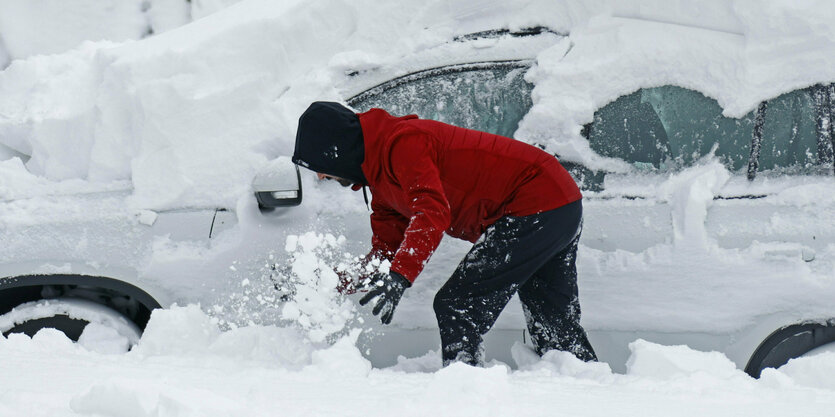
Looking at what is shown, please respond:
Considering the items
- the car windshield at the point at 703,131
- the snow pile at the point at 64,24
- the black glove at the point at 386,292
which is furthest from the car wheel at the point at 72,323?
the snow pile at the point at 64,24

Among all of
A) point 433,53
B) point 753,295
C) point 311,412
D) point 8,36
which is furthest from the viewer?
point 8,36

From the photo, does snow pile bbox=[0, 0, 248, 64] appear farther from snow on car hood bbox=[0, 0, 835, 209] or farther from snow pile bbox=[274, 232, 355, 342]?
snow pile bbox=[274, 232, 355, 342]

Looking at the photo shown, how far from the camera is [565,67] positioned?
2.78 metres

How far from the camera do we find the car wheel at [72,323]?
2686 mm

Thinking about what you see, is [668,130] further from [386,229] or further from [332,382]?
[332,382]

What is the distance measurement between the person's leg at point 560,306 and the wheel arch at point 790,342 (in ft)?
2.10

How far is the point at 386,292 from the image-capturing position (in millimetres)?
2184

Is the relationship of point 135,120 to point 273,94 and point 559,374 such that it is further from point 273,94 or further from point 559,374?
point 559,374

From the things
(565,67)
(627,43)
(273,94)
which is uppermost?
(627,43)

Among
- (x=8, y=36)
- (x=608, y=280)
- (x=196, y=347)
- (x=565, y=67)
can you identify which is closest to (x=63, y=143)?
(x=196, y=347)

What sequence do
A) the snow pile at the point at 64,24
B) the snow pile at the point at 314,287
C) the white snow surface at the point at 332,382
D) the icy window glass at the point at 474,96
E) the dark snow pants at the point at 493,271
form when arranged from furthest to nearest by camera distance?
the snow pile at the point at 64,24 < the icy window glass at the point at 474,96 < the snow pile at the point at 314,287 < the dark snow pants at the point at 493,271 < the white snow surface at the point at 332,382

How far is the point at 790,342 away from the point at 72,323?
9.08 ft

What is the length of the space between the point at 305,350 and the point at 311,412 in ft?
3.09

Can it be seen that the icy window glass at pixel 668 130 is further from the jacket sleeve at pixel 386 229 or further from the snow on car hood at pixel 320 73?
the jacket sleeve at pixel 386 229
